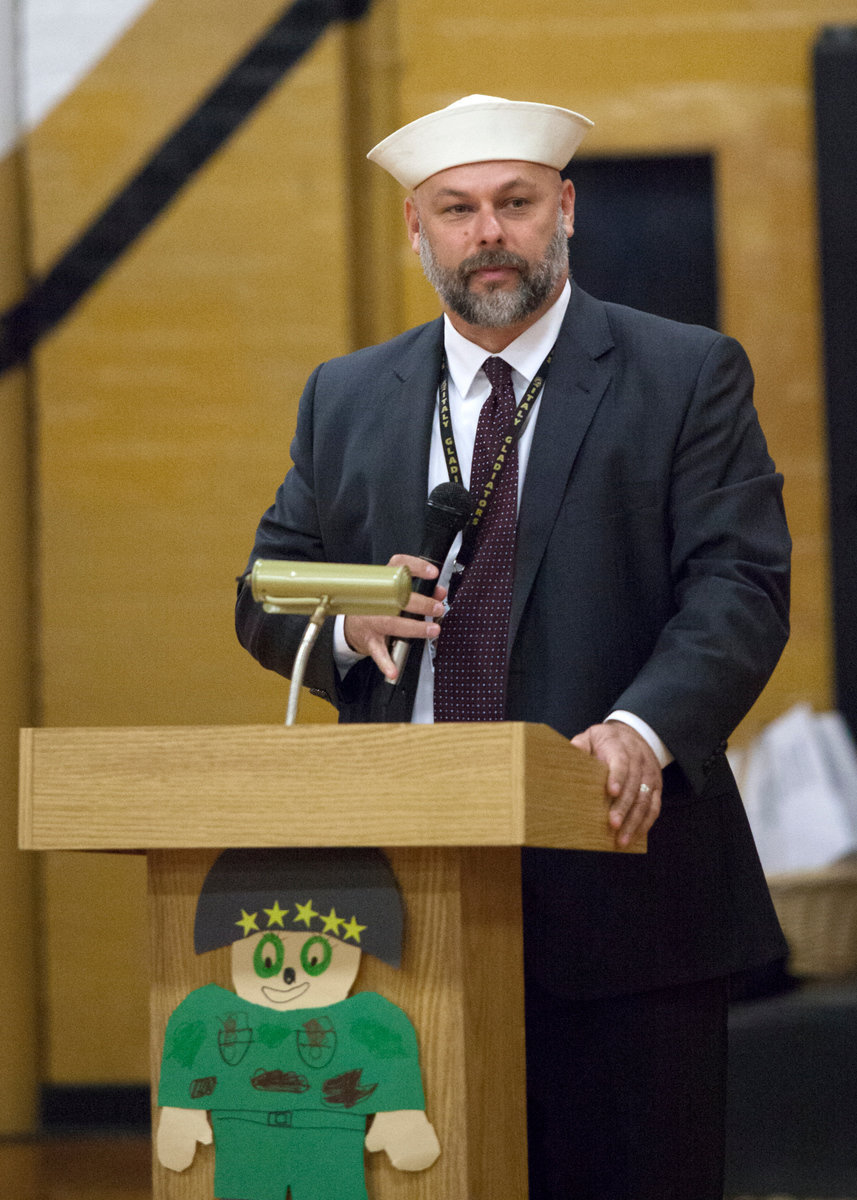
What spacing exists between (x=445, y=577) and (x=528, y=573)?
0.11m

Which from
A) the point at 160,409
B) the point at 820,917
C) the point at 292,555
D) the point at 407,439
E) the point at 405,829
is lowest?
the point at 820,917

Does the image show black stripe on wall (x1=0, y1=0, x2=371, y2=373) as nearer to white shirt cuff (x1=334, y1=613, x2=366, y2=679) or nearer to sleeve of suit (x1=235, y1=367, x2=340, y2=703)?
sleeve of suit (x1=235, y1=367, x2=340, y2=703)

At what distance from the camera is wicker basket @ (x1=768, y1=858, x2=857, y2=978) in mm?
3221

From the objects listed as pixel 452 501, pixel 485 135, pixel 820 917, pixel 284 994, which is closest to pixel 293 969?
pixel 284 994

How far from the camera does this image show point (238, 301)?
377 centimetres

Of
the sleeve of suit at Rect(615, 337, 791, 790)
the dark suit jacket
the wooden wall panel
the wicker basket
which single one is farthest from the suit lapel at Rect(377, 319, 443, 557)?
the wooden wall panel

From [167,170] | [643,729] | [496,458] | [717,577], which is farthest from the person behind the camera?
[167,170]

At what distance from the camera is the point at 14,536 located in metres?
3.80

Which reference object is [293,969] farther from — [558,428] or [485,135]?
[485,135]

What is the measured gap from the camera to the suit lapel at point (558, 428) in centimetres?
171

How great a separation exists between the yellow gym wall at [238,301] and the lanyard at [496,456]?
6.46 feet

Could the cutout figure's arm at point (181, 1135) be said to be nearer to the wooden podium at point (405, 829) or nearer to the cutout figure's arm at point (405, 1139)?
the wooden podium at point (405, 829)

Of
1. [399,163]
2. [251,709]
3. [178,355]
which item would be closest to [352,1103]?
[399,163]

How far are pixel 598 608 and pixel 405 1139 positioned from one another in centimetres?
62
